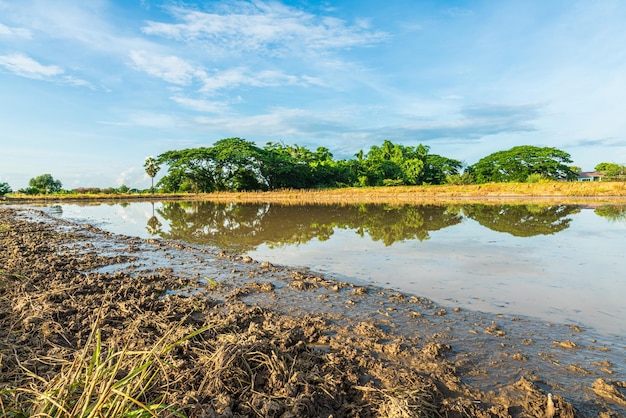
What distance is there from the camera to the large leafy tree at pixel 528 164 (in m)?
56.7

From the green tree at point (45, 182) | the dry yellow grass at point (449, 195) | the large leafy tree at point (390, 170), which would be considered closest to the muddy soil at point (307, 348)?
the dry yellow grass at point (449, 195)

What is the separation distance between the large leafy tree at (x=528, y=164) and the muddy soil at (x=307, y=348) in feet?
199

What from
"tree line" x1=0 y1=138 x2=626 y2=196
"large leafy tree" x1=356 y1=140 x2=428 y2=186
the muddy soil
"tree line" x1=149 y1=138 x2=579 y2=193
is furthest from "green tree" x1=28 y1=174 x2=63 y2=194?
the muddy soil

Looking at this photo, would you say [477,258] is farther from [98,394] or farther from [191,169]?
[191,169]

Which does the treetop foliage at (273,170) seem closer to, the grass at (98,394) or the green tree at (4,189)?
the green tree at (4,189)

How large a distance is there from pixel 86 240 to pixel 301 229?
721 centimetres

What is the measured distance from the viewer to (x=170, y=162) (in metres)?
50.6

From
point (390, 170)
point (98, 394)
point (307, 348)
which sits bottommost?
point (307, 348)

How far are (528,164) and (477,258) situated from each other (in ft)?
197

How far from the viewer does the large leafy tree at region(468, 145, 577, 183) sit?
56688 millimetres

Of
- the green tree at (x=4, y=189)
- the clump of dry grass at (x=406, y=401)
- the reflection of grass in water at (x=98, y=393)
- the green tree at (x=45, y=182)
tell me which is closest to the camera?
the reflection of grass in water at (x=98, y=393)

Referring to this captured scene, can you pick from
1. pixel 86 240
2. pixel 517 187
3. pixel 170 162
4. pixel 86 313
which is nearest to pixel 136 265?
pixel 86 313

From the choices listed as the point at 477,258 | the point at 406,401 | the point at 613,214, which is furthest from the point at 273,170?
the point at 406,401

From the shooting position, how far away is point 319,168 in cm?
5400
